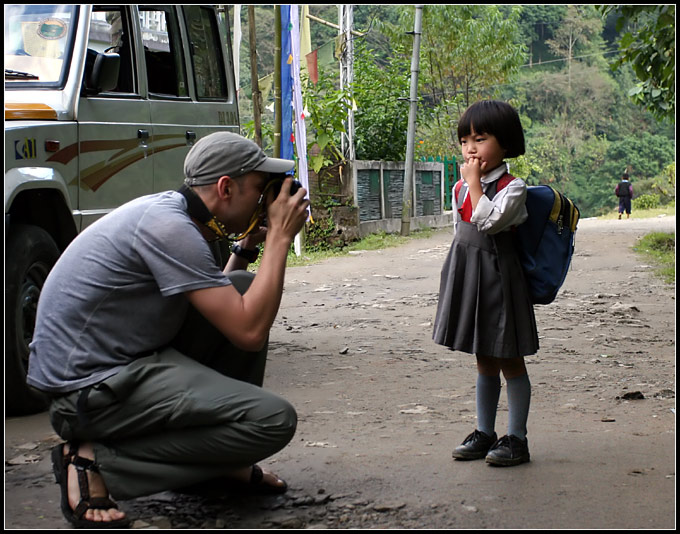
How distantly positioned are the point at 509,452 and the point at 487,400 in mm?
273

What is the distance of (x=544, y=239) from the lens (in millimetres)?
3898

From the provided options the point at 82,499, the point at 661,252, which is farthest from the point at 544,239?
the point at 661,252

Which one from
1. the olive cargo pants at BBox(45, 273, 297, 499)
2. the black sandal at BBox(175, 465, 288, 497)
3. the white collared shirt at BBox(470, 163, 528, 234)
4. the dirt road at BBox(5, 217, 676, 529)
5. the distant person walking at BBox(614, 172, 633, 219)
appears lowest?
the distant person walking at BBox(614, 172, 633, 219)

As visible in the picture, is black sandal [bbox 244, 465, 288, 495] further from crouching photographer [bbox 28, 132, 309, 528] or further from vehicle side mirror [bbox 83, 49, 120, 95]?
vehicle side mirror [bbox 83, 49, 120, 95]

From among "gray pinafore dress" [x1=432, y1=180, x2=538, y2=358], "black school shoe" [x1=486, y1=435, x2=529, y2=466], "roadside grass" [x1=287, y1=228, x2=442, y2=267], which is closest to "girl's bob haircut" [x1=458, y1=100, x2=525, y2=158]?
"gray pinafore dress" [x1=432, y1=180, x2=538, y2=358]

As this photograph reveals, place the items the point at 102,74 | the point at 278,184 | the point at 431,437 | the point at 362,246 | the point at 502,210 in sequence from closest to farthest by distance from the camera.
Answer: the point at 278,184 < the point at 502,210 < the point at 431,437 < the point at 102,74 < the point at 362,246

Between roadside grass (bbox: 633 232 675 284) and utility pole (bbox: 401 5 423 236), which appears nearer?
roadside grass (bbox: 633 232 675 284)

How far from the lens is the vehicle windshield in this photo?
5.36m

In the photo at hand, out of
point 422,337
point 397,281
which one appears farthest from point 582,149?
point 422,337

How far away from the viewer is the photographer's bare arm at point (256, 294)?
2.98m

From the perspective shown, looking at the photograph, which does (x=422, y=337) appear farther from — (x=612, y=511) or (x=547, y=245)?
(x=612, y=511)

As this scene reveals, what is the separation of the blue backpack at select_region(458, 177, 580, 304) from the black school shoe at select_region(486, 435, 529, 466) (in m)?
0.62

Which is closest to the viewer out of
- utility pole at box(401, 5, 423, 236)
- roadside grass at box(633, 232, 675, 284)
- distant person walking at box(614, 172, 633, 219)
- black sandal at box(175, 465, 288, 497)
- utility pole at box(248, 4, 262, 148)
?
black sandal at box(175, 465, 288, 497)

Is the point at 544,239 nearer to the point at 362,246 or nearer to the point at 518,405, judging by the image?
the point at 518,405
